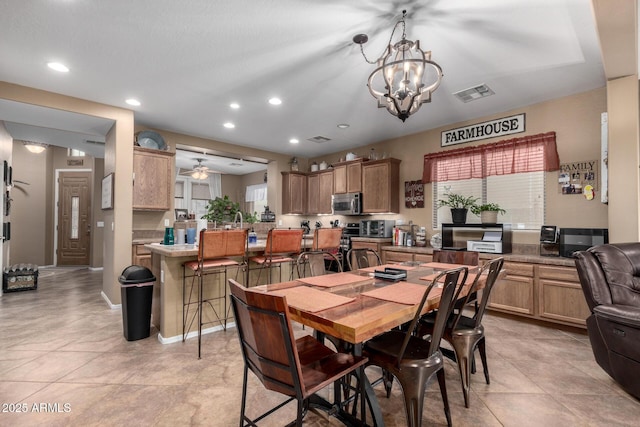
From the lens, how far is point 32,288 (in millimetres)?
5090

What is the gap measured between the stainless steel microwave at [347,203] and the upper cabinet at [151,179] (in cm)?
301

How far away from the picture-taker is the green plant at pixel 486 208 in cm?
417

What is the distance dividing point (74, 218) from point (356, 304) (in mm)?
8704

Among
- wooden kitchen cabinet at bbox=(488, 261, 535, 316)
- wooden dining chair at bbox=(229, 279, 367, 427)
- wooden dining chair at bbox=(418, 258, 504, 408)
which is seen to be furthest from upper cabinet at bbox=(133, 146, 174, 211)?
wooden kitchen cabinet at bbox=(488, 261, 535, 316)

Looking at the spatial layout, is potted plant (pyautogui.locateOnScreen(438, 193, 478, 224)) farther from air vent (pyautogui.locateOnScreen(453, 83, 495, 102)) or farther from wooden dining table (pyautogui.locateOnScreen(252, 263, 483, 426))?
wooden dining table (pyautogui.locateOnScreen(252, 263, 483, 426))

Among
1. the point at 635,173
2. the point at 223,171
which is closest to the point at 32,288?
the point at 223,171

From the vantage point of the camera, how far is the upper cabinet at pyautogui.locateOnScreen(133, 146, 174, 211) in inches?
176

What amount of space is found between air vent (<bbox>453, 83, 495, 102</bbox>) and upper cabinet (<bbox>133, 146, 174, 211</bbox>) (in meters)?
4.21

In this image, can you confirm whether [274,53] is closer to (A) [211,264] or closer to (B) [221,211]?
(A) [211,264]

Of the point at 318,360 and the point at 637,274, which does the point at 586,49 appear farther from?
the point at 318,360

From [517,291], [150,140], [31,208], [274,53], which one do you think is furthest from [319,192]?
[31,208]

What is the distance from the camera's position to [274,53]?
112 inches

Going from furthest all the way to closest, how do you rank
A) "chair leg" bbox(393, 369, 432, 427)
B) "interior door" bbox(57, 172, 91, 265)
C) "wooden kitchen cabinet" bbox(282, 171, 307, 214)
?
"interior door" bbox(57, 172, 91, 265) < "wooden kitchen cabinet" bbox(282, 171, 307, 214) < "chair leg" bbox(393, 369, 432, 427)

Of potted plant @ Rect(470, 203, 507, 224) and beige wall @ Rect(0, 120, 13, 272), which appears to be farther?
beige wall @ Rect(0, 120, 13, 272)
